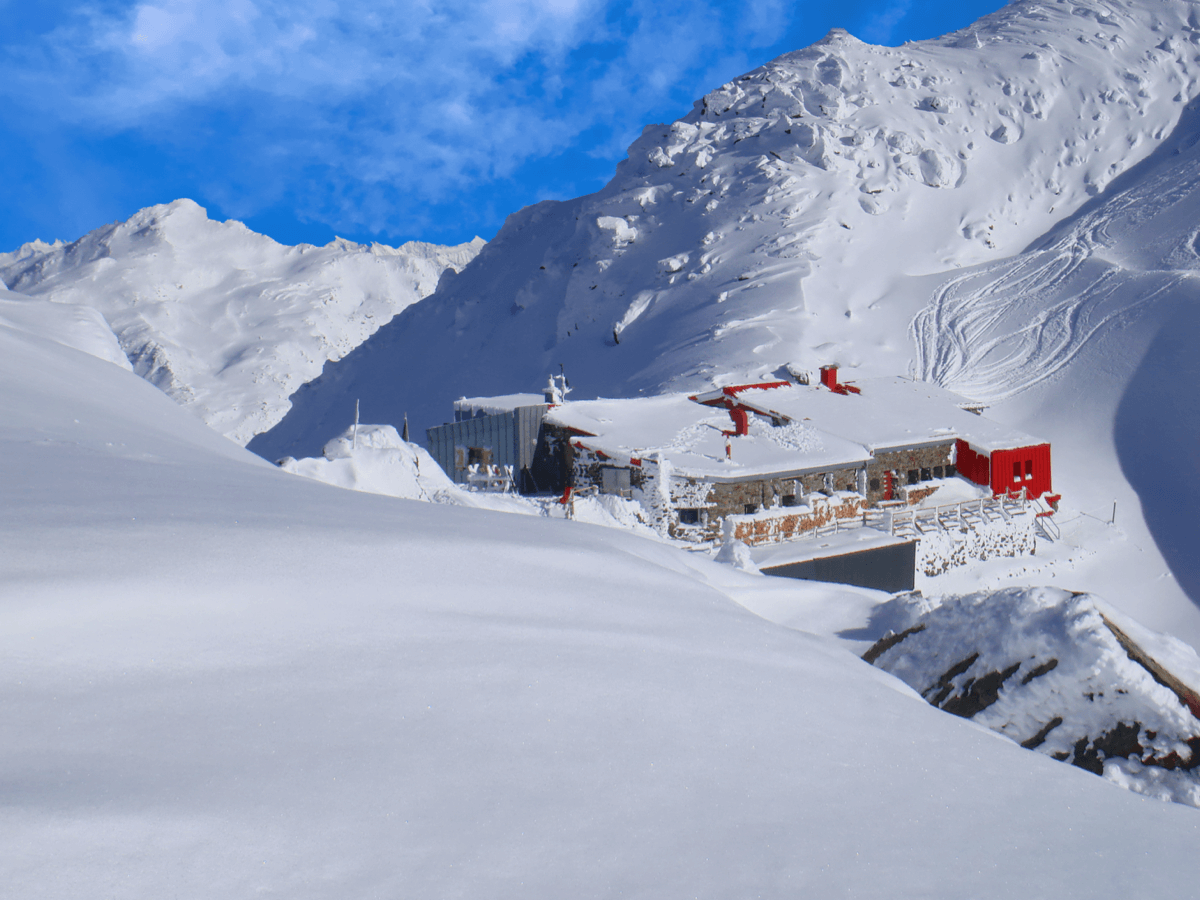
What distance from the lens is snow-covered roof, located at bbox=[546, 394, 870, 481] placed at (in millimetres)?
23641

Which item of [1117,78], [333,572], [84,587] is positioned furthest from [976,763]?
[1117,78]

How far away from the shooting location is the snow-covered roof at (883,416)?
1067 inches

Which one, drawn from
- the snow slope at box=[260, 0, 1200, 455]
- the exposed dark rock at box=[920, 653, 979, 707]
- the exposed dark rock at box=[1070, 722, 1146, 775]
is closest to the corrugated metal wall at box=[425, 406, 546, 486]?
the snow slope at box=[260, 0, 1200, 455]

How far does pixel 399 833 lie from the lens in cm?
218

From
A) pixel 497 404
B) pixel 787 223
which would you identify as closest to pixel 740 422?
pixel 497 404

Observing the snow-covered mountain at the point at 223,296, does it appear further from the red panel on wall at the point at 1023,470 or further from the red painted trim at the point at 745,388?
the red panel on wall at the point at 1023,470

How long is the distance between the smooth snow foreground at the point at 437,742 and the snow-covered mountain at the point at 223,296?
107 m

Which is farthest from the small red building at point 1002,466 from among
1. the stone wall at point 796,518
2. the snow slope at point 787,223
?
the snow slope at point 787,223

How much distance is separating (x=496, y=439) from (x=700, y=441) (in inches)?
312

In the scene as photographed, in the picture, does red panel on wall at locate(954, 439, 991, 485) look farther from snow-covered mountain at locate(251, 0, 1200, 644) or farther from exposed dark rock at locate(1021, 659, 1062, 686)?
exposed dark rock at locate(1021, 659, 1062, 686)

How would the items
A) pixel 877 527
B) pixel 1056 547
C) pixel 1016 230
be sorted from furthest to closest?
pixel 1016 230, pixel 1056 547, pixel 877 527

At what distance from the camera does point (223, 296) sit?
14588 cm

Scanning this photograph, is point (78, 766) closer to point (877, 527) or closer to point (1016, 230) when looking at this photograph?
point (877, 527)

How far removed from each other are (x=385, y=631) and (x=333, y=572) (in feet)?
1.38
